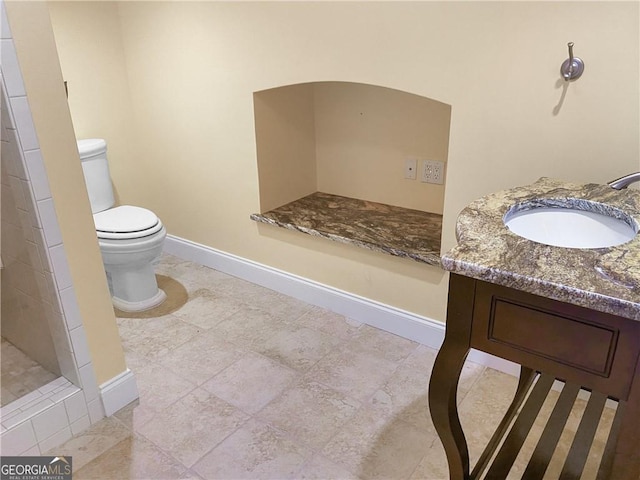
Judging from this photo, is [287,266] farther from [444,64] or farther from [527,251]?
[527,251]

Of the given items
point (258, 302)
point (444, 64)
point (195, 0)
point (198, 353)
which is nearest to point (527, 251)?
point (444, 64)

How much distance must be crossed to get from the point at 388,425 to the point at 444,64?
51.3 inches

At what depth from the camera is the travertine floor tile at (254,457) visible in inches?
60.7

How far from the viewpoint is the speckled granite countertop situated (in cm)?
89

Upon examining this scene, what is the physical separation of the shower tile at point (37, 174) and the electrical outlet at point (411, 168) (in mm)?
1631

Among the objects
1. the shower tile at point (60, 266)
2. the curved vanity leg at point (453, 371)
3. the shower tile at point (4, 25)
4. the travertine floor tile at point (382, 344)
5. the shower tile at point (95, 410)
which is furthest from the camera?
the travertine floor tile at point (382, 344)

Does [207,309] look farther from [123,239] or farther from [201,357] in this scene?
[123,239]

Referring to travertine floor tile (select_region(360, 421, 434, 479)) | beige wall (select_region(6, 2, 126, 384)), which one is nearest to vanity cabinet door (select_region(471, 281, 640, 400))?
travertine floor tile (select_region(360, 421, 434, 479))

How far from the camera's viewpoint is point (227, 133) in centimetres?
251

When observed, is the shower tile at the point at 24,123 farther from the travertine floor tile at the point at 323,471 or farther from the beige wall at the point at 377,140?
the beige wall at the point at 377,140

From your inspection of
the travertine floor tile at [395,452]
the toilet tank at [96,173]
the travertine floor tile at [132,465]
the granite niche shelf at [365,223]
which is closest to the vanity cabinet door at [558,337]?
the travertine floor tile at [395,452]

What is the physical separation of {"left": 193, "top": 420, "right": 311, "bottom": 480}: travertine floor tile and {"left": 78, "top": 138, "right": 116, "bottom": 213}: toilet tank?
4.79 ft

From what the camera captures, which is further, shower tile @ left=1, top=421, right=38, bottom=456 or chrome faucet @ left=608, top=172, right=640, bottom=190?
shower tile @ left=1, top=421, right=38, bottom=456

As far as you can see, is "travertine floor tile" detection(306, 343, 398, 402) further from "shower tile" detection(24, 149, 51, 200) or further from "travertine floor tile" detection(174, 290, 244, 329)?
"shower tile" detection(24, 149, 51, 200)
